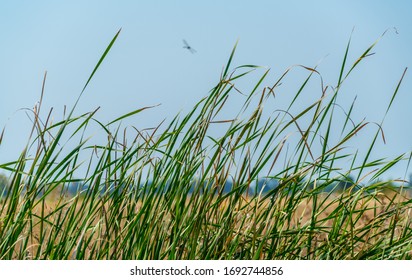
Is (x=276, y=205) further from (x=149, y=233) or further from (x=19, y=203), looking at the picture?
(x=19, y=203)

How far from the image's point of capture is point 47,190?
2410 millimetres

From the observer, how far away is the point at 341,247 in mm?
2508

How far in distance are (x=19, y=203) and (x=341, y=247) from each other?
120 cm
